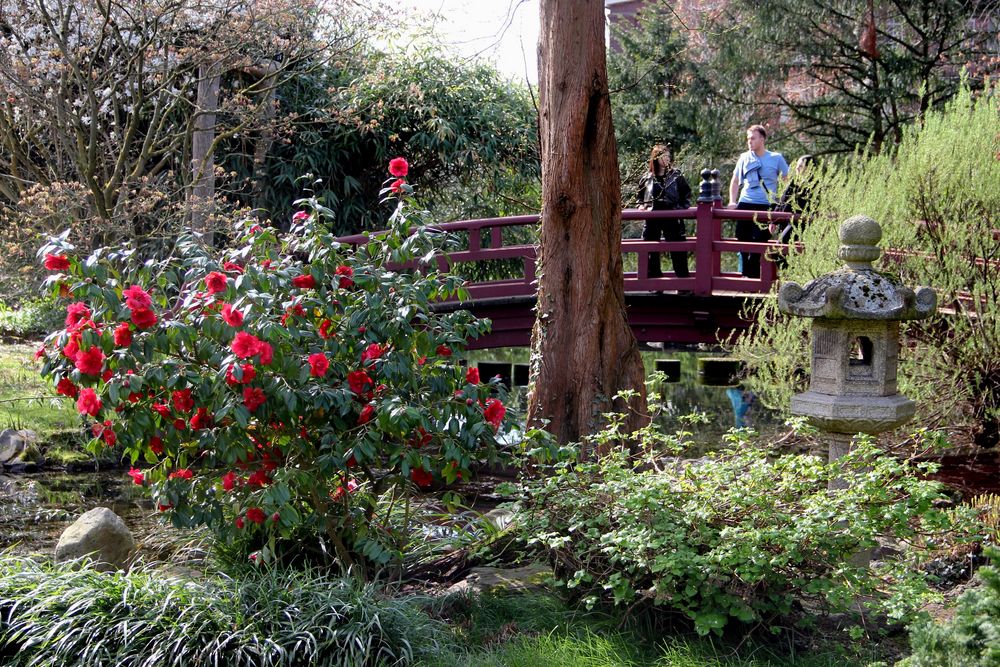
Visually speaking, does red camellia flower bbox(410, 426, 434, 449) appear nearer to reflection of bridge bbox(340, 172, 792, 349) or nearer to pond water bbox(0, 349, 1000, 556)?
pond water bbox(0, 349, 1000, 556)

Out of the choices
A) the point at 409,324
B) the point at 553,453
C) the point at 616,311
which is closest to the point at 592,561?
the point at 553,453

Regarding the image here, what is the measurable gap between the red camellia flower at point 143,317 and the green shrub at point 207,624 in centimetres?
111

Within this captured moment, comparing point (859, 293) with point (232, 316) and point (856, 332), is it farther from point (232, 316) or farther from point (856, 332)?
point (232, 316)

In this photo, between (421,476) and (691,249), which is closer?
(421,476)

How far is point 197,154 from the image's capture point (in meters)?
12.5

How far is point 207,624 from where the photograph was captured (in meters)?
4.39

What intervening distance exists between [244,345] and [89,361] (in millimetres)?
716

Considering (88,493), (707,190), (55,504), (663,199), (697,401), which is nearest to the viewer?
(55,504)

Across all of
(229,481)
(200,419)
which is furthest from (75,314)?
(229,481)

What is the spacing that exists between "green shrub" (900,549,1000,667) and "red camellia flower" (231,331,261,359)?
2.73 meters

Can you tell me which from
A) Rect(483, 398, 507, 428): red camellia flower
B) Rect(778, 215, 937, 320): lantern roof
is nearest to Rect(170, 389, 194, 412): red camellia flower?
Rect(483, 398, 507, 428): red camellia flower

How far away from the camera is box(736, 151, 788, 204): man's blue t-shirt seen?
10.5 metres

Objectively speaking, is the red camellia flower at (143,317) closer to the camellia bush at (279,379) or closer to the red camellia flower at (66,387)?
the camellia bush at (279,379)

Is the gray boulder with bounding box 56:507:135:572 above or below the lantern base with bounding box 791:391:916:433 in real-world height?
below
